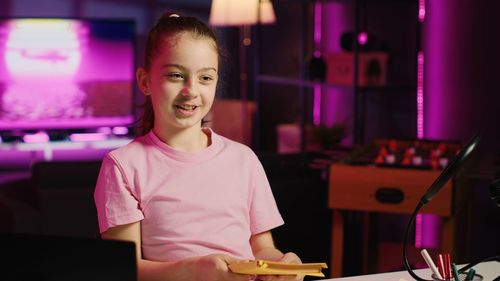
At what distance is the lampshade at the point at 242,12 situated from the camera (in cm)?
597

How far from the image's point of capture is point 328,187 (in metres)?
3.41

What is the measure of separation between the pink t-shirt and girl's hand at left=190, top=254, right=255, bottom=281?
124 mm

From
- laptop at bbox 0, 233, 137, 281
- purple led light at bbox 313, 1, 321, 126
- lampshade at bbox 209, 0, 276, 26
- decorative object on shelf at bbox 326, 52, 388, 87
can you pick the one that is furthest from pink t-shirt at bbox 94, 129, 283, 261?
purple led light at bbox 313, 1, 321, 126

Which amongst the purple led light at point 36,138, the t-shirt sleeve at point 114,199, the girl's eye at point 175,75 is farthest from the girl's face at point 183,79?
the purple led light at point 36,138

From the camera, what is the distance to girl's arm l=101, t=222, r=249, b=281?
1.57m

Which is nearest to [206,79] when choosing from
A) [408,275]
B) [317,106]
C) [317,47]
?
[408,275]

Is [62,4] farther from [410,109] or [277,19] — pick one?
[410,109]

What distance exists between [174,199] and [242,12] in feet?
14.3

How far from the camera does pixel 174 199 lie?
175 cm

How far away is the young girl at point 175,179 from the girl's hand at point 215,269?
0.05m

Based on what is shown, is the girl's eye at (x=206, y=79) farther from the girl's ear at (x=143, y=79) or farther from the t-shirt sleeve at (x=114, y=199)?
the t-shirt sleeve at (x=114, y=199)

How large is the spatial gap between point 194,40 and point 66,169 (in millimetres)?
2016

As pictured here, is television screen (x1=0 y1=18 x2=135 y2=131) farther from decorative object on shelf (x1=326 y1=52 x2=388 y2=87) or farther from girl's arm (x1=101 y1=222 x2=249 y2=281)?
girl's arm (x1=101 y1=222 x2=249 y2=281)

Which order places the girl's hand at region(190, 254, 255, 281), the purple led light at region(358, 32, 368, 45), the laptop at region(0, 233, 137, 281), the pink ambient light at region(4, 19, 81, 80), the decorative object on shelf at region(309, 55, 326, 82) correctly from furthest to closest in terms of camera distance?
the pink ambient light at region(4, 19, 81, 80) < the decorative object on shelf at region(309, 55, 326, 82) < the purple led light at region(358, 32, 368, 45) < the girl's hand at region(190, 254, 255, 281) < the laptop at region(0, 233, 137, 281)
